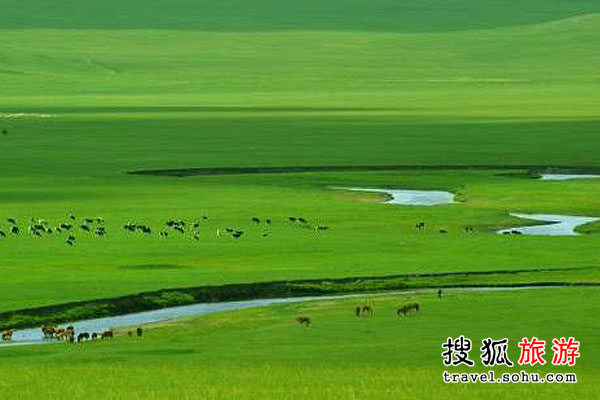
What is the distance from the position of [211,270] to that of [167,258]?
236 centimetres

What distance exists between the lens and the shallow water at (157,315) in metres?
27.4

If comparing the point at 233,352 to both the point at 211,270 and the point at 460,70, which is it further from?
the point at 460,70

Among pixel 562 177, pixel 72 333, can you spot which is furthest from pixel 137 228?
pixel 562 177

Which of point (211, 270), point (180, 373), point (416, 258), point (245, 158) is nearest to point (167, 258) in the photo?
point (211, 270)

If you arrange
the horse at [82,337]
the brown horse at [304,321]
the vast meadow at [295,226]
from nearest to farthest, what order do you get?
the vast meadow at [295,226], the horse at [82,337], the brown horse at [304,321]

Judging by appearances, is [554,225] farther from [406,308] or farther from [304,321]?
[304,321]

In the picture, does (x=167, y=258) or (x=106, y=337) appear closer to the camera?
(x=106, y=337)

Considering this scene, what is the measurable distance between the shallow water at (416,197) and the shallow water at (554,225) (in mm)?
3808

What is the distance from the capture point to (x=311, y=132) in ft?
253

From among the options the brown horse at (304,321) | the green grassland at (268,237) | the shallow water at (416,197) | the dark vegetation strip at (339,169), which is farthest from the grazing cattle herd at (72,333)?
the dark vegetation strip at (339,169)

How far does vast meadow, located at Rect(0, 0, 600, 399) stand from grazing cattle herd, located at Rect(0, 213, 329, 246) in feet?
0.57

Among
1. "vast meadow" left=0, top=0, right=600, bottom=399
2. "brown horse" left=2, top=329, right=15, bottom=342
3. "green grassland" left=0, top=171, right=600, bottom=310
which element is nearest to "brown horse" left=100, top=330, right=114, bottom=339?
"vast meadow" left=0, top=0, right=600, bottom=399

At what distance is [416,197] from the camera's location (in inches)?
2030

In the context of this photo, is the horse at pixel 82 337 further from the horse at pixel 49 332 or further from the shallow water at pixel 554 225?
the shallow water at pixel 554 225
